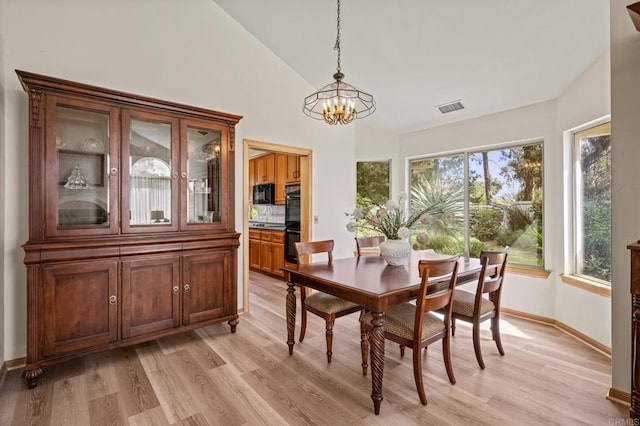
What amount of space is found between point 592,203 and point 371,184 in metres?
2.85

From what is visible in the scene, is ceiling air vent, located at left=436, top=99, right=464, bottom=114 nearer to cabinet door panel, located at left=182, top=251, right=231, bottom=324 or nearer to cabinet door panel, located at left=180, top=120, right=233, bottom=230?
cabinet door panel, located at left=180, top=120, right=233, bottom=230

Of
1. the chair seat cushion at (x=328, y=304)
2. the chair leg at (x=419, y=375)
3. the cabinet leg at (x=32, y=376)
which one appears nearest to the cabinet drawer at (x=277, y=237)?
the chair seat cushion at (x=328, y=304)

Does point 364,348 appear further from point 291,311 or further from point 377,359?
point 291,311

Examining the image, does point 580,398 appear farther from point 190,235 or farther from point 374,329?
point 190,235

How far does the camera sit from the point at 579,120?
305cm

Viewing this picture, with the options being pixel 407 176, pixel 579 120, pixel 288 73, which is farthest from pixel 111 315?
pixel 579 120

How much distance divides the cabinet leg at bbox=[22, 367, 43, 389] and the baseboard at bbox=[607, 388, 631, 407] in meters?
3.88

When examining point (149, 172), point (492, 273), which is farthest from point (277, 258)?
point (492, 273)

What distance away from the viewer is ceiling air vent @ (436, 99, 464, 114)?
3.84 m

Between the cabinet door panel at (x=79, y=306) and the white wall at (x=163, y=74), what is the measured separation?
52 cm

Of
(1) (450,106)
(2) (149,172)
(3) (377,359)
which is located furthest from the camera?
(1) (450,106)

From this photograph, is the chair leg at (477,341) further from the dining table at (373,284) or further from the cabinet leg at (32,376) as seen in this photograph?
the cabinet leg at (32,376)

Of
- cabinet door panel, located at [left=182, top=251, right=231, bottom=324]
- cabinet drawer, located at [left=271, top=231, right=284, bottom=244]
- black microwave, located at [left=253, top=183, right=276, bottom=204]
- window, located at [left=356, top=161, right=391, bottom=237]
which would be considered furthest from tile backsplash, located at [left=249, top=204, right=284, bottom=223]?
cabinet door panel, located at [left=182, top=251, right=231, bottom=324]

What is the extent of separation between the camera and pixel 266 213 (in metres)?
6.53
